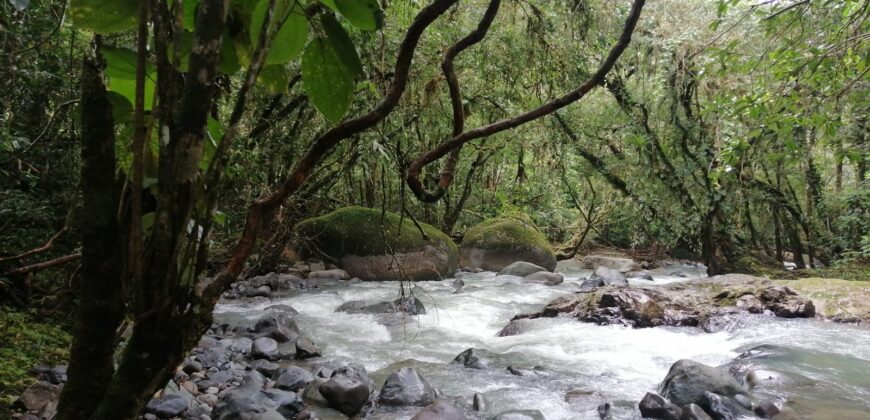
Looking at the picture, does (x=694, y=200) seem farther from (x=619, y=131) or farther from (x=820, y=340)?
(x=820, y=340)

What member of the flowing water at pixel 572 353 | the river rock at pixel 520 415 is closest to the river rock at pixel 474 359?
the flowing water at pixel 572 353

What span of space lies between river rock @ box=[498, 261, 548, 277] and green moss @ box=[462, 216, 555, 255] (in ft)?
2.56

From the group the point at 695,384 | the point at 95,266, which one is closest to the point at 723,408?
the point at 695,384

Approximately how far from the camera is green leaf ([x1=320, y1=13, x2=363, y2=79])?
92cm

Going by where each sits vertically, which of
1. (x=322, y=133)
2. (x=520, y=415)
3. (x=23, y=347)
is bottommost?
(x=520, y=415)

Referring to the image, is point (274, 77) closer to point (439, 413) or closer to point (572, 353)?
point (439, 413)

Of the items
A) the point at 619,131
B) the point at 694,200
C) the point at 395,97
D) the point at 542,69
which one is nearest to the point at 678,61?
the point at 619,131

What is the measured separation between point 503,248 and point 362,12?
1047cm

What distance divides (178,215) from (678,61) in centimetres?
892

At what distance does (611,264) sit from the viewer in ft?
39.4

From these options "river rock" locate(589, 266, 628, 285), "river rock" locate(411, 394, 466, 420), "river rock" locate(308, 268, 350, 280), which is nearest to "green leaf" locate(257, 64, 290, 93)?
"river rock" locate(411, 394, 466, 420)

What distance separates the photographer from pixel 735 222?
35.3 ft

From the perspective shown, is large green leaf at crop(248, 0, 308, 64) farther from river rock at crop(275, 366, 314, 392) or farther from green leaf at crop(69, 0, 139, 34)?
river rock at crop(275, 366, 314, 392)

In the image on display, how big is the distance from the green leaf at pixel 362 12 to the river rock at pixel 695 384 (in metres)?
3.67
